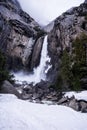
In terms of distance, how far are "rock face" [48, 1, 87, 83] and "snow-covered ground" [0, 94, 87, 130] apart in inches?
1384

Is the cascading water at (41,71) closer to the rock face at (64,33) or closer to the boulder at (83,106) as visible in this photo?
the rock face at (64,33)

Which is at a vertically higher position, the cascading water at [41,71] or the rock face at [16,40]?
the rock face at [16,40]

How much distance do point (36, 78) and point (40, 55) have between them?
6713 millimetres

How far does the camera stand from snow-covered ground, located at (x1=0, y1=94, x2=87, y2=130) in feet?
33.6

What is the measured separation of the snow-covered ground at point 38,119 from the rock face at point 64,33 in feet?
115

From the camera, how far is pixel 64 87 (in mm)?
35562

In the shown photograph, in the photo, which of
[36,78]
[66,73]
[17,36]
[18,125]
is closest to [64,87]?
A: [66,73]

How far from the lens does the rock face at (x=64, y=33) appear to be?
50.3 m

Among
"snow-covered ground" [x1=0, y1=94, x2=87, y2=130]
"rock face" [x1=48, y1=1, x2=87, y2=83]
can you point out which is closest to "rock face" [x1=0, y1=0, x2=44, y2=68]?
"rock face" [x1=48, y1=1, x2=87, y2=83]

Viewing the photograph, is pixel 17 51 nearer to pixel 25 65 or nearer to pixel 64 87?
pixel 25 65

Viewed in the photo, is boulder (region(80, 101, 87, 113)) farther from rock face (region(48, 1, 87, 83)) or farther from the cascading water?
the cascading water

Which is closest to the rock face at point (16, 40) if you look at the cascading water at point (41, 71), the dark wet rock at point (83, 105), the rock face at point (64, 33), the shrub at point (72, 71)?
the cascading water at point (41, 71)

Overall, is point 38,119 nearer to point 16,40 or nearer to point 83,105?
point 83,105

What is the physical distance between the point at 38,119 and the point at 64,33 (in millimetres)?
44346
